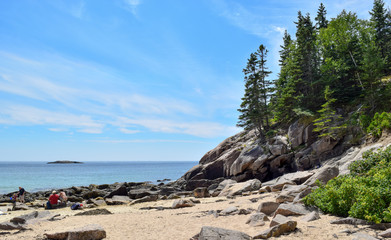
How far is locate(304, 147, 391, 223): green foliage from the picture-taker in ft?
25.5

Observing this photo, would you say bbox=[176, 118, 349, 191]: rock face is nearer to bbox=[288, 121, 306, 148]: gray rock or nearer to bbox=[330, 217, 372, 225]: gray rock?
bbox=[288, 121, 306, 148]: gray rock

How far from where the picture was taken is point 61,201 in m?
23.4

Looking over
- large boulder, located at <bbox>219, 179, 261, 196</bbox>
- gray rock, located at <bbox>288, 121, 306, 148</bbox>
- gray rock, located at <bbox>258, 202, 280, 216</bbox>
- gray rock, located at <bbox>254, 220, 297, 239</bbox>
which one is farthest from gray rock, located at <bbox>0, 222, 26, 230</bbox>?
gray rock, located at <bbox>288, 121, 306, 148</bbox>

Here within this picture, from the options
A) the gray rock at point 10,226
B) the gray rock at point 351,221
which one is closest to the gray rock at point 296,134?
the gray rock at point 351,221

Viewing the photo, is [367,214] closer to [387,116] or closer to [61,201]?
[387,116]

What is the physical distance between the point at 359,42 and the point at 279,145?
101 feet

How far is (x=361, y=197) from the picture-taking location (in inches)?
331

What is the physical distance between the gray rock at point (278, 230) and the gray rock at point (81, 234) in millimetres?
6085

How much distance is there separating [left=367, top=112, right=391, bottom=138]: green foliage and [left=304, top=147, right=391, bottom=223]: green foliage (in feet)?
46.1

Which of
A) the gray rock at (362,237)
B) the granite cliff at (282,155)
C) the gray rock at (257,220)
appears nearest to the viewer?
the gray rock at (362,237)

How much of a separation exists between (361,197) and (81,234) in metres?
10.4

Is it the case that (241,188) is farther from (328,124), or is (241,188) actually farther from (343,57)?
(343,57)

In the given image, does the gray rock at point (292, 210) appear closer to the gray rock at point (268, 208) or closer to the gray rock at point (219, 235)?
the gray rock at point (268, 208)

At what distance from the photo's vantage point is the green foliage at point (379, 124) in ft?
74.2
